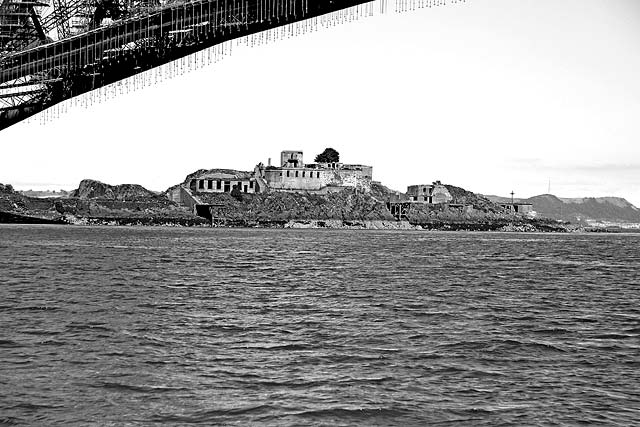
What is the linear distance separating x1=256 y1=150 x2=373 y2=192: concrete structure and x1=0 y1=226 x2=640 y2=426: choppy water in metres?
118

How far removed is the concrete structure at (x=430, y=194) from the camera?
569ft

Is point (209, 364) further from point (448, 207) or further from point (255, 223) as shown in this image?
point (448, 207)

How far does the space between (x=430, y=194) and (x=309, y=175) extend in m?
33.7

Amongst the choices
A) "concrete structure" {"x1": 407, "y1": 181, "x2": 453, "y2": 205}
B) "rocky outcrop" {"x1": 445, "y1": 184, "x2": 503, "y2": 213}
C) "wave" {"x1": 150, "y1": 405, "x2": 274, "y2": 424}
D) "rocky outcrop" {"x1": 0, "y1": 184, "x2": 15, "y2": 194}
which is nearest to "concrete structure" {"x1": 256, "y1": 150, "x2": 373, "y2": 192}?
"concrete structure" {"x1": 407, "y1": 181, "x2": 453, "y2": 205}

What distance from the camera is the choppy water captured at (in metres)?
11.8

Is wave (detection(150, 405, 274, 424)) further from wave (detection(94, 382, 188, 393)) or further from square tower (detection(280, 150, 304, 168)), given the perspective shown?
square tower (detection(280, 150, 304, 168))

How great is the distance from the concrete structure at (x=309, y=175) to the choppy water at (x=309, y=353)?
11850cm

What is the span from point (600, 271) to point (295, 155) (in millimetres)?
110251

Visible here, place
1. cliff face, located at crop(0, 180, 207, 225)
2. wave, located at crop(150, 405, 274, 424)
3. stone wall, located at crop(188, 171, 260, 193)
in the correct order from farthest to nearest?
stone wall, located at crop(188, 171, 260, 193) → cliff face, located at crop(0, 180, 207, 225) → wave, located at crop(150, 405, 274, 424)

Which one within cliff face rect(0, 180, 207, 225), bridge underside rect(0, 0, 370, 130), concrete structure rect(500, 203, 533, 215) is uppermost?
bridge underside rect(0, 0, 370, 130)

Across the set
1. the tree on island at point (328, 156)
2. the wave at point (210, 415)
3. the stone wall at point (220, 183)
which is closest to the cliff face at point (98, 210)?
the stone wall at point (220, 183)

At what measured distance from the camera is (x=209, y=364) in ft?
47.8

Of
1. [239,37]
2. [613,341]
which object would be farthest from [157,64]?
[613,341]

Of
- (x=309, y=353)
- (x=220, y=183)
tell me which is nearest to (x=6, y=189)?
(x=220, y=183)
